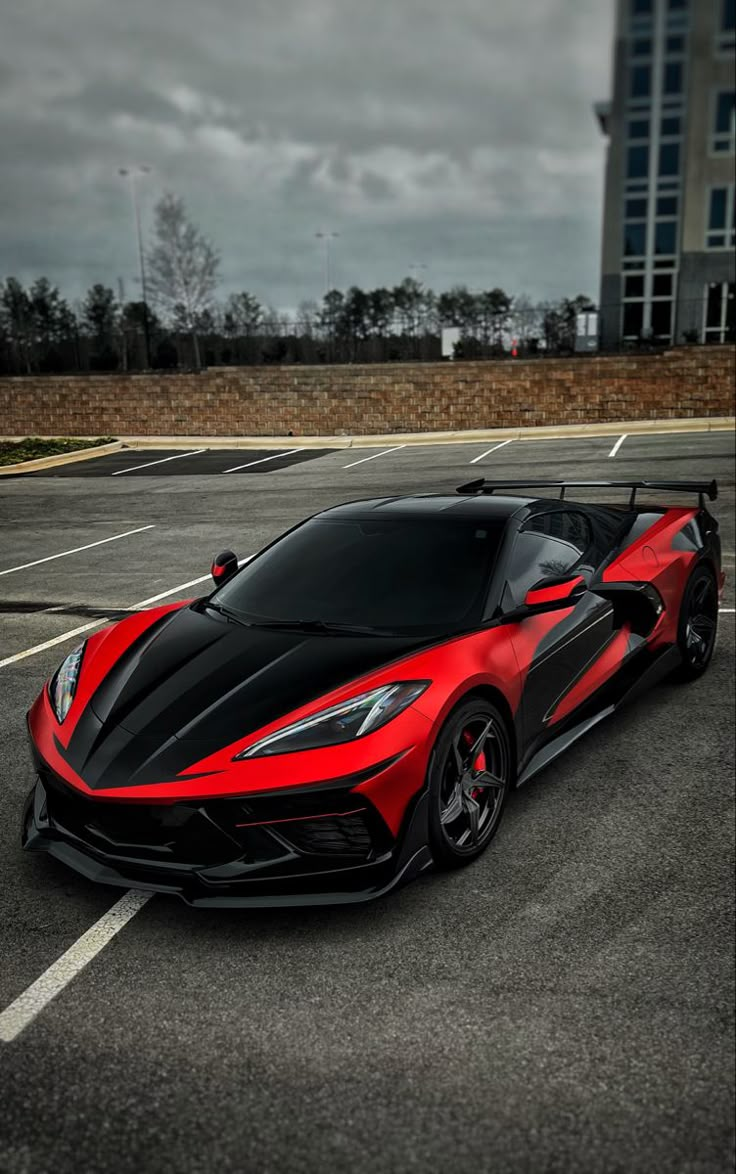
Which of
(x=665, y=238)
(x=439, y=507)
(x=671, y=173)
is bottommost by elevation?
(x=439, y=507)

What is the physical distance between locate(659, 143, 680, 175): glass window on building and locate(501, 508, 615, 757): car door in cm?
4681

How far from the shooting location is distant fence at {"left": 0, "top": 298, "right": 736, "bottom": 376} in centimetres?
3541

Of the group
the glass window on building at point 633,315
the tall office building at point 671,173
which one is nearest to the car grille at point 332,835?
the tall office building at point 671,173

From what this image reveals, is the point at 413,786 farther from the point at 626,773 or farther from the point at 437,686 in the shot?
the point at 626,773

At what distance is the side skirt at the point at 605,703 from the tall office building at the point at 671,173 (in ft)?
120

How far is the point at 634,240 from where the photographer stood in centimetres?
4694

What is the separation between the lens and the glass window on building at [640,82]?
148 ft

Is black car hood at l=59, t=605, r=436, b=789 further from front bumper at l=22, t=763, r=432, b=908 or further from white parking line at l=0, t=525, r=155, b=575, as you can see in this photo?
white parking line at l=0, t=525, r=155, b=575

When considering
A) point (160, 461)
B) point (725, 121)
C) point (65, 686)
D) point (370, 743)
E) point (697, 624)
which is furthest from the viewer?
point (725, 121)

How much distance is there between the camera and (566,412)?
3006 centimetres

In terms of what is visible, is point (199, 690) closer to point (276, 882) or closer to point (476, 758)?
point (276, 882)

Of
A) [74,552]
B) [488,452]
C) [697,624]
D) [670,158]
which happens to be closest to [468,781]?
[697,624]

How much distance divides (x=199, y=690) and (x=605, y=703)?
2.30 m

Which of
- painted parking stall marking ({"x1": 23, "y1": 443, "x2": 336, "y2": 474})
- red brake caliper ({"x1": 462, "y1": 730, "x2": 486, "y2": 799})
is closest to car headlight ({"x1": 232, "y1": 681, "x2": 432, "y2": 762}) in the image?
red brake caliper ({"x1": 462, "y1": 730, "x2": 486, "y2": 799})
